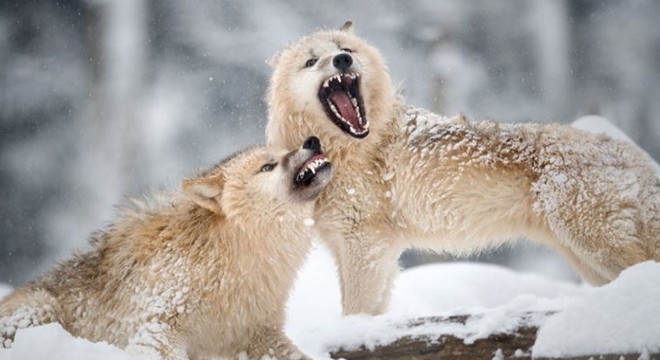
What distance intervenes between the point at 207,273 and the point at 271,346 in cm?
49

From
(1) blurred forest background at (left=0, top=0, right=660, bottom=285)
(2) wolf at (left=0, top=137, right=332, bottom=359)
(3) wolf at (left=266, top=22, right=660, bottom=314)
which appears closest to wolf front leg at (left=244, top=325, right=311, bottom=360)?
(2) wolf at (left=0, top=137, right=332, bottom=359)

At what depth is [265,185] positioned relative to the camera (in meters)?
3.72

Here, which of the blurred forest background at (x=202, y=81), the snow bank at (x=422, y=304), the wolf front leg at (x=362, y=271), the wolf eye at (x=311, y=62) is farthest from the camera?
the blurred forest background at (x=202, y=81)

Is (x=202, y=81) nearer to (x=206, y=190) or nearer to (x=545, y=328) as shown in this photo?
(x=206, y=190)

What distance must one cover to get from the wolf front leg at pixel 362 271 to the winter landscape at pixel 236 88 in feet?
4.45

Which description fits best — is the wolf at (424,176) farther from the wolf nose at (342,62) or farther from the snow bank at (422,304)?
the snow bank at (422,304)

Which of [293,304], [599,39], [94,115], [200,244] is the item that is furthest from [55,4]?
[599,39]

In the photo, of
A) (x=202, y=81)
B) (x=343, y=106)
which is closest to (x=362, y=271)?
(x=343, y=106)

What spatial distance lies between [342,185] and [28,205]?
6040 mm

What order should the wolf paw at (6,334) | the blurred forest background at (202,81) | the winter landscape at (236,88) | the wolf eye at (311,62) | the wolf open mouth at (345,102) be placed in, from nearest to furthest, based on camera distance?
the wolf paw at (6,334) < the wolf open mouth at (345,102) < the wolf eye at (311,62) < the winter landscape at (236,88) < the blurred forest background at (202,81)

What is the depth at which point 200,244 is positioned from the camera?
12.1ft

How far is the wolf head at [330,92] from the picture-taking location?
4.78 meters

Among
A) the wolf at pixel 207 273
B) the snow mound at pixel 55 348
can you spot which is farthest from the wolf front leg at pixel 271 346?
the snow mound at pixel 55 348

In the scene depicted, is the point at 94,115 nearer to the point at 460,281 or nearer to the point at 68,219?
the point at 68,219
